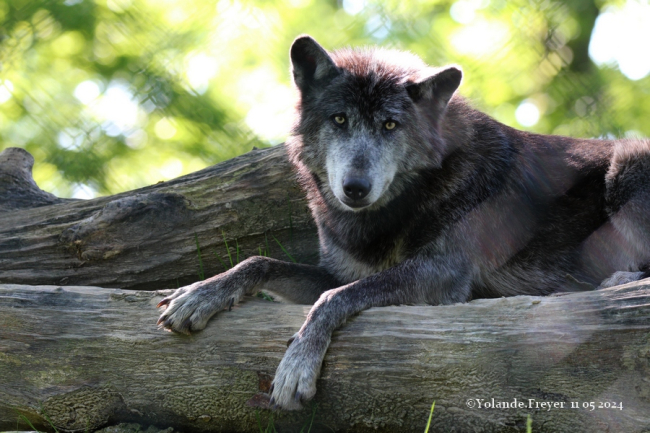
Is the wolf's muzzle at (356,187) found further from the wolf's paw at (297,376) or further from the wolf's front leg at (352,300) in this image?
the wolf's paw at (297,376)

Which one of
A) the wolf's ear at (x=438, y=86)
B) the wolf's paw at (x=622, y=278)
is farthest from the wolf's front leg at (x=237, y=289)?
the wolf's paw at (x=622, y=278)

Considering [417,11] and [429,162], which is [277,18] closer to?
[417,11]

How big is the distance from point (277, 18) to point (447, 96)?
641 cm

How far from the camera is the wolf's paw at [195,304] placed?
315 centimetres

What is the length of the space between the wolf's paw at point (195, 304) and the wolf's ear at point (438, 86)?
1663 mm

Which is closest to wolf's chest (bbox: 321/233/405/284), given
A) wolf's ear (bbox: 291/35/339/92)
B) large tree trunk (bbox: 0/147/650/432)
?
large tree trunk (bbox: 0/147/650/432)

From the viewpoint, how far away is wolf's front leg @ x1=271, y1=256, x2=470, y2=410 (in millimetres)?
2820

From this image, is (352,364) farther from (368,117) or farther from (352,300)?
(368,117)

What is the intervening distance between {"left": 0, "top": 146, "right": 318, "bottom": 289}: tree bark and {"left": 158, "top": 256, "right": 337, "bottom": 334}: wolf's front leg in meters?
0.88

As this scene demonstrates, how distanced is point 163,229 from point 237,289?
1.46 meters

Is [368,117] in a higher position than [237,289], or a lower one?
higher

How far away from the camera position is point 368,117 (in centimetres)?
368

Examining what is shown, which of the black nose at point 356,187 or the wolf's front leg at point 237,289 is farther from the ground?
the black nose at point 356,187

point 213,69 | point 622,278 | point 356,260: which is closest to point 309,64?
point 356,260
